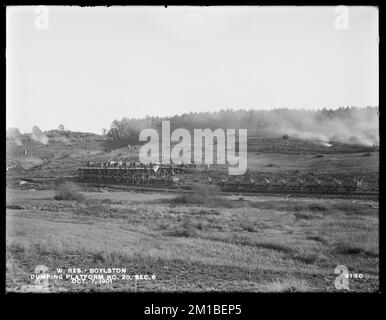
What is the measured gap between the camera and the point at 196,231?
5117 millimetres

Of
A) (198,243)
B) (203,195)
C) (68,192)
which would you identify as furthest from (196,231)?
(68,192)

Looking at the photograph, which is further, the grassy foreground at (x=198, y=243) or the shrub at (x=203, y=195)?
the shrub at (x=203, y=195)

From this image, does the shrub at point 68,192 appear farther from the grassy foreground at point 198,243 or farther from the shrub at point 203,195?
the shrub at point 203,195

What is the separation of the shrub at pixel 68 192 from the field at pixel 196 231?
5cm

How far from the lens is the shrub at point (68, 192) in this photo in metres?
5.28

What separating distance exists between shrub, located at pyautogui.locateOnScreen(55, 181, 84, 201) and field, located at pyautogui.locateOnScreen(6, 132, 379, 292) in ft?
0.17

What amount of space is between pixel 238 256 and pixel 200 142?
1.55 m

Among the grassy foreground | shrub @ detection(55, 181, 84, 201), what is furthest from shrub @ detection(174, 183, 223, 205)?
shrub @ detection(55, 181, 84, 201)

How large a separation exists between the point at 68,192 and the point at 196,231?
1.81 metres

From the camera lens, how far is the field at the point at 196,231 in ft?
16.2

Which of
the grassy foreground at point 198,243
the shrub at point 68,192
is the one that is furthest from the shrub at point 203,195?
the shrub at point 68,192

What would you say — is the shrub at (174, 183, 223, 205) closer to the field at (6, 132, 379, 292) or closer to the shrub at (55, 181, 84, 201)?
the field at (6, 132, 379, 292)

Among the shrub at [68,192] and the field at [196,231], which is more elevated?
the shrub at [68,192]

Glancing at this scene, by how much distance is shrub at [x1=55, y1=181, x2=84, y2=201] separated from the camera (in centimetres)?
528
